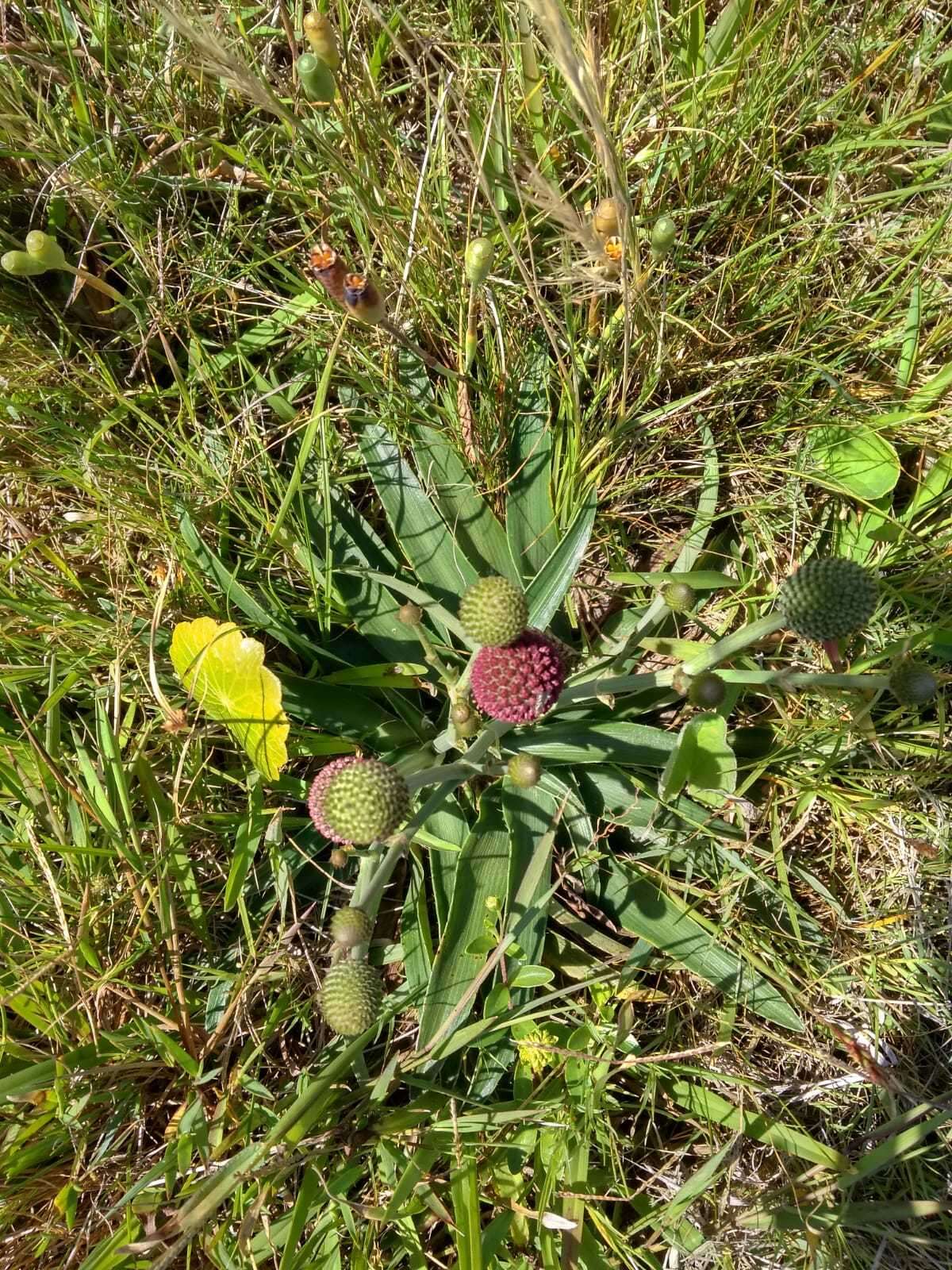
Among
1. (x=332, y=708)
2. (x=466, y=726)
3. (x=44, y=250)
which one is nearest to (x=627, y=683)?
(x=466, y=726)

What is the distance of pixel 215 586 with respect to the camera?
2896 millimetres

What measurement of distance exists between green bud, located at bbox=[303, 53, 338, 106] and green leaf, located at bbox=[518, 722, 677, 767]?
1.94 metres

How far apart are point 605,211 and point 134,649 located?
6.32 feet

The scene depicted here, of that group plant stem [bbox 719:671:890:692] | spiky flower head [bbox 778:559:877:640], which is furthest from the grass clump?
spiky flower head [bbox 778:559:877:640]

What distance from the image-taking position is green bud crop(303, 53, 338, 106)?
2.10 meters

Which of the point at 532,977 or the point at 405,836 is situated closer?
the point at 405,836

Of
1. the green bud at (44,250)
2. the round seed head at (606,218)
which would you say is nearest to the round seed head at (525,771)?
the round seed head at (606,218)

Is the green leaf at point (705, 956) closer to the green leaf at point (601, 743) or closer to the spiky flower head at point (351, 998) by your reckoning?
the green leaf at point (601, 743)

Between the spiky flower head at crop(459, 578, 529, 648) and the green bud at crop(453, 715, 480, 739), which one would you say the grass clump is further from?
the spiky flower head at crop(459, 578, 529, 648)

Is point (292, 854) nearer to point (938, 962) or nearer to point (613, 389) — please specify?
point (613, 389)

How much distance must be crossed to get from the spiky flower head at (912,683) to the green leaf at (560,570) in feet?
3.23

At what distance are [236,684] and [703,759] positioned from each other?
54.7 inches

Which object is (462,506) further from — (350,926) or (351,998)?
(351,998)

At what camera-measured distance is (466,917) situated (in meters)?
2.75
